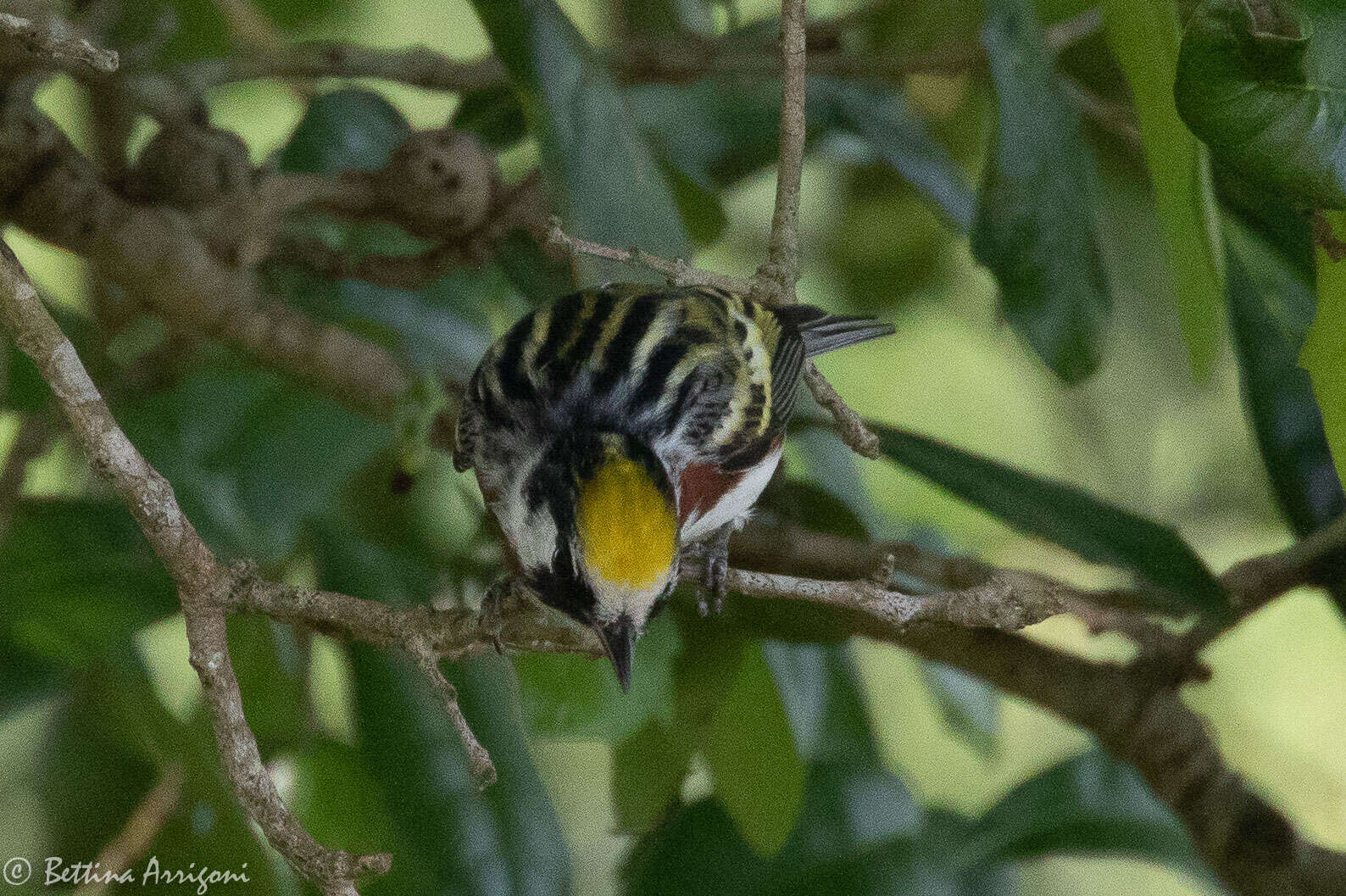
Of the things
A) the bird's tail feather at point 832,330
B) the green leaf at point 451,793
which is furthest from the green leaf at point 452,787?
the bird's tail feather at point 832,330

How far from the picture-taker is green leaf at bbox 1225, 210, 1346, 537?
110cm

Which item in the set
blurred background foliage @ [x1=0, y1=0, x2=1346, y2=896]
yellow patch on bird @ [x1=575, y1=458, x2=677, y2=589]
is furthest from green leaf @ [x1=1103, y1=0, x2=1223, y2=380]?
yellow patch on bird @ [x1=575, y1=458, x2=677, y2=589]

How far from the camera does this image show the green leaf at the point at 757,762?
1037mm

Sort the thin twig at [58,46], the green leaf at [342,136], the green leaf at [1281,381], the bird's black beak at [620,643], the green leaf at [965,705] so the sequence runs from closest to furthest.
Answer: the thin twig at [58,46] → the bird's black beak at [620,643] → the green leaf at [1281,381] → the green leaf at [342,136] → the green leaf at [965,705]

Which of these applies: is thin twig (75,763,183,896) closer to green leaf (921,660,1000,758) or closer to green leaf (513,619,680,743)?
green leaf (513,619,680,743)

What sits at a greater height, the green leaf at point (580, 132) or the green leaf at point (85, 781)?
the green leaf at point (580, 132)

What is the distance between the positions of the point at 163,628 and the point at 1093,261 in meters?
1.04

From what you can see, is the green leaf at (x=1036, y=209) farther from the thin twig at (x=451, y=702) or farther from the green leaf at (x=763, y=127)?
the thin twig at (x=451, y=702)

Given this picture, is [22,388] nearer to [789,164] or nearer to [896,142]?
[789,164]

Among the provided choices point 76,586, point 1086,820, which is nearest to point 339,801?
point 76,586

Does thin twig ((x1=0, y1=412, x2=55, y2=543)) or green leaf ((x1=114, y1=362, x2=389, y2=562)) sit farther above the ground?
thin twig ((x1=0, y1=412, x2=55, y2=543))

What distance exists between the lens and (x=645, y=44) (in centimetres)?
142

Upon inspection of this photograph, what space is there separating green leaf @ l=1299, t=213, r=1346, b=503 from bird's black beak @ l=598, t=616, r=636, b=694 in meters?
0.49

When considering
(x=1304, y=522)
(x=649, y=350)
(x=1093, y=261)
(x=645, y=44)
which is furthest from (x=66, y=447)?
(x=1304, y=522)
